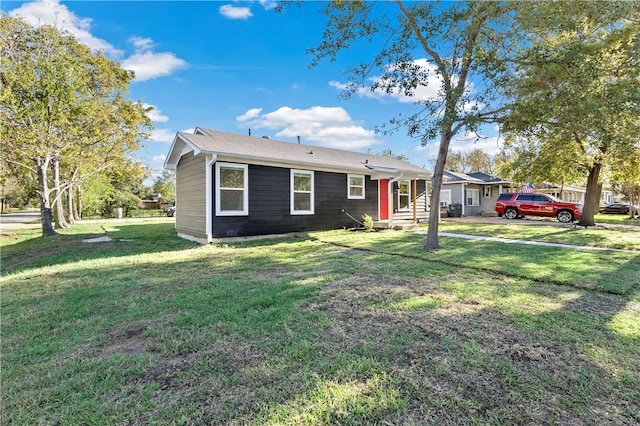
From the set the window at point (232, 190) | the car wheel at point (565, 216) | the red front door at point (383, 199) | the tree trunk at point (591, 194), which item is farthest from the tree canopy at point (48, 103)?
the car wheel at point (565, 216)

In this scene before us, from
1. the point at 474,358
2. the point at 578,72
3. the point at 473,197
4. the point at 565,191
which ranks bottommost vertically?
the point at 474,358

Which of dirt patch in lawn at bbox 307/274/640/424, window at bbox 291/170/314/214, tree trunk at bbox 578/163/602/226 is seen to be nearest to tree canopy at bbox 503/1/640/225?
dirt patch in lawn at bbox 307/274/640/424

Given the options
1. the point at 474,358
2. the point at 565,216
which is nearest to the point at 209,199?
the point at 474,358

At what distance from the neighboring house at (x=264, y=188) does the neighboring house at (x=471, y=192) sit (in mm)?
10571

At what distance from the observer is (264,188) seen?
10016mm

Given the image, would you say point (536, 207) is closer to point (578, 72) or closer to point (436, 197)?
point (436, 197)

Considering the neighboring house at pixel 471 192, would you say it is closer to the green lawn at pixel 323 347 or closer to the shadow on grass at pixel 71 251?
the green lawn at pixel 323 347

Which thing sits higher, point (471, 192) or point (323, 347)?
point (471, 192)

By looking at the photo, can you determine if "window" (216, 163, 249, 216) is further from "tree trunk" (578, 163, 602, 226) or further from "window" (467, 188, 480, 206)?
"window" (467, 188, 480, 206)

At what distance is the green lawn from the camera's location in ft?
6.41

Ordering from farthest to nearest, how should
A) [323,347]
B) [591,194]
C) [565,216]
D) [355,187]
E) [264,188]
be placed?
[565,216]
[591,194]
[355,187]
[264,188]
[323,347]

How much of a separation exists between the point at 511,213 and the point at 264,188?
17.3m

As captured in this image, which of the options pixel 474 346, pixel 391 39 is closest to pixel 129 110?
pixel 391 39

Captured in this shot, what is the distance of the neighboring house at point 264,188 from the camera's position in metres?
9.22
